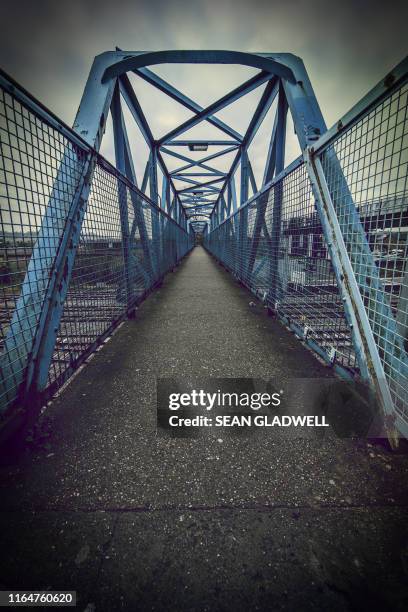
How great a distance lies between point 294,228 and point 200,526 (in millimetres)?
2448

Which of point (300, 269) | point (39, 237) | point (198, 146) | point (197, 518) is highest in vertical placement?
point (198, 146)

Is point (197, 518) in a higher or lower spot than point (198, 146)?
lower

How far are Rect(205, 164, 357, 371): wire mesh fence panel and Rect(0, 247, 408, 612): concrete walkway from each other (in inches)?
33.1

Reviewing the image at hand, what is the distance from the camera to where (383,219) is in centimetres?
131

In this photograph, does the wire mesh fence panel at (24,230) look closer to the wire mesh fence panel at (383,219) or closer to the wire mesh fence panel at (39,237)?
the wire mesh fence panel at (39,237)

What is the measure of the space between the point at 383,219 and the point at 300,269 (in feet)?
3.58

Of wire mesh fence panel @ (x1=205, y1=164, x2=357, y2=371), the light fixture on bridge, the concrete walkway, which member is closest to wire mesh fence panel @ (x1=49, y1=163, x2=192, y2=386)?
the concrete walkway

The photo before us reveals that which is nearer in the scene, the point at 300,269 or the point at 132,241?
the point at 300,269

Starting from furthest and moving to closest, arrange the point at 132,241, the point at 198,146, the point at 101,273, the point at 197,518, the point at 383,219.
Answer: the point at 198,146 → the point at 132,241 → the point at 101,273 → the point at 383,219 → the point at 197,518

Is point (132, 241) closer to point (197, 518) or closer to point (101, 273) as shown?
point (101, 273)

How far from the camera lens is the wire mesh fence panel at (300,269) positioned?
1.95 meters

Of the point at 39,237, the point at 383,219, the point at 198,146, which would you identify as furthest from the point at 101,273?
the point at 198,146

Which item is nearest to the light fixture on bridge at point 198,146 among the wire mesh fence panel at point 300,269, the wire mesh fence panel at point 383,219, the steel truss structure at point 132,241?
the steel truss structure at point 132,241

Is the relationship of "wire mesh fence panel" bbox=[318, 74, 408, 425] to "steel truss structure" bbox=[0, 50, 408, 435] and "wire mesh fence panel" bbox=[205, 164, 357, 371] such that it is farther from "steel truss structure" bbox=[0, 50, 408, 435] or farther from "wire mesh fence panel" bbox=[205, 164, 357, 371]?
"wire mesh fence panel" bbox=[205, 164, 357, 371]
